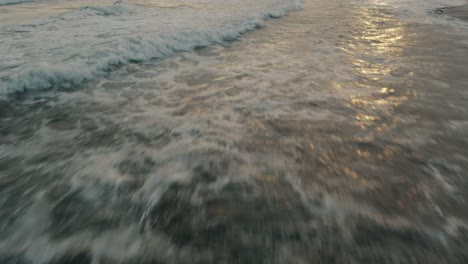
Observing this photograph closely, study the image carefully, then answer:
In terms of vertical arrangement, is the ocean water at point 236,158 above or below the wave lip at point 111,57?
below

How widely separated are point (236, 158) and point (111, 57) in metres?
4.54

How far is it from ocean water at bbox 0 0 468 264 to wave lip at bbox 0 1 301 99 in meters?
0.04

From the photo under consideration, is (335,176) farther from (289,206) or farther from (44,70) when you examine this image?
(44,70)

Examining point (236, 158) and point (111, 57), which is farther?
point (111, 57)

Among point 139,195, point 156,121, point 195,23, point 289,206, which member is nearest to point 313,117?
point 289,206

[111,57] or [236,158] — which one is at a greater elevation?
[111,57]

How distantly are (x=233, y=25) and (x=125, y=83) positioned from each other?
5.81 metres

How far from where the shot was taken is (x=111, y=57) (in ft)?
19.1

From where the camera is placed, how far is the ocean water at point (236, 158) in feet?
5.85

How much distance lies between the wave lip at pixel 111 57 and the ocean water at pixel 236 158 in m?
0.04

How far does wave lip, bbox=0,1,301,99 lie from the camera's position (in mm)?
4668

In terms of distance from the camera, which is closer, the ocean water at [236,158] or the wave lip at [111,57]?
the ocean water at [236,158]

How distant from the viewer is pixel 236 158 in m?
2.62

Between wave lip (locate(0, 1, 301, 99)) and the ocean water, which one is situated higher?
wave lip (locate(0, 1, 301, 99))
